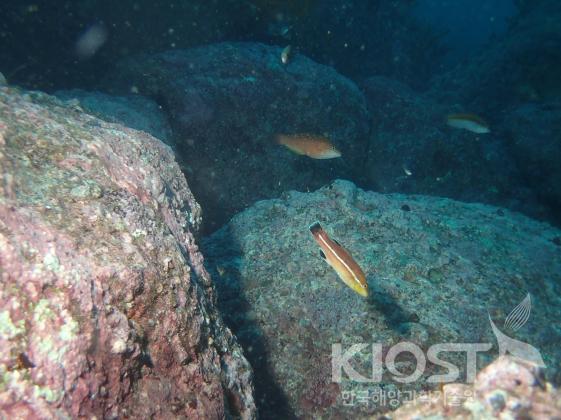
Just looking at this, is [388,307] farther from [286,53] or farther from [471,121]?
[286,53]

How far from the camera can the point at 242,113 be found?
5.93 m

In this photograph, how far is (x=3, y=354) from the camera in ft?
3.84

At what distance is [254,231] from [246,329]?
1.39 m

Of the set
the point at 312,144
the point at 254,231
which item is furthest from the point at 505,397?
the point at 312,144

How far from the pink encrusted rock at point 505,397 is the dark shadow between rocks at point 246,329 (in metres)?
1.85

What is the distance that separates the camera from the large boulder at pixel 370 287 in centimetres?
311

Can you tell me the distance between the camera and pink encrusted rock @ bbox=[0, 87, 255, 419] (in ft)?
4.14

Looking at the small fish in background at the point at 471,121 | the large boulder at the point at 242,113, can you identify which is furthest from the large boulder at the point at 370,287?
the small fish in background at the point at 471,121

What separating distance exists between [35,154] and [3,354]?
3.46 ft

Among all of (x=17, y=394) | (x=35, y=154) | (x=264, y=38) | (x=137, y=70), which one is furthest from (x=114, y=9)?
(x=17, y=394)

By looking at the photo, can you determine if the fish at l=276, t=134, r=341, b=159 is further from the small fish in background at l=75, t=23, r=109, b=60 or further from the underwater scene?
the small fish in background at l=75, t=23, r=109, b=60

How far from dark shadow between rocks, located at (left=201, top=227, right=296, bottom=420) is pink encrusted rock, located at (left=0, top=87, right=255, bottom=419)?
98cm

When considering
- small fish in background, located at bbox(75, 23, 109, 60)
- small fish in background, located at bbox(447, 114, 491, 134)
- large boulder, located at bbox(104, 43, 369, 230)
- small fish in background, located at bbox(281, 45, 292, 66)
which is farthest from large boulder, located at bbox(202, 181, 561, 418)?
small fish in background, located at bbox(75, 23, 109, 60)

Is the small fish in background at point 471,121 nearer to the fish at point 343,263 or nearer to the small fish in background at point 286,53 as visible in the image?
the small fish in background at point 286,53
